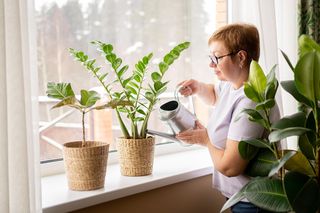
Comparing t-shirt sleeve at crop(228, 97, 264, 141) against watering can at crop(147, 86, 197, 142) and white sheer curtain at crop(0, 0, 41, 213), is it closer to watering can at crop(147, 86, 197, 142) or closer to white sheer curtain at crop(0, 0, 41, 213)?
watering can at crop(147, 86, 197, 142)

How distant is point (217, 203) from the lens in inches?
83.7

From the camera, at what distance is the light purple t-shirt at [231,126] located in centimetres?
158

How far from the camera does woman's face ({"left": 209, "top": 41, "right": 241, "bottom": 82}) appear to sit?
169 centimetres

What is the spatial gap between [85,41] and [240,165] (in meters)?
0.91

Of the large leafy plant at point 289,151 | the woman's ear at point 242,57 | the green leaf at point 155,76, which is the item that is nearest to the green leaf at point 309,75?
the large leafy plant at point 289,151

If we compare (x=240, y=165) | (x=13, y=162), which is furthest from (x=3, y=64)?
(x=240, y=165)

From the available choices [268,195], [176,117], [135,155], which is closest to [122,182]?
[135,155]

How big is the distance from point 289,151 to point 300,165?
13 cm

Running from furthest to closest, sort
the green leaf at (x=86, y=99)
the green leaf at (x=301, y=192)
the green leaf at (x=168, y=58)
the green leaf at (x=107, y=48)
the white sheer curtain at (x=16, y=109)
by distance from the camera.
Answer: the green leaf at (x=168, y=58), the green leaf at (x=107, y=48), the green leaf at (x=86, y=99), the green leaf at (x=301, y=192), the white sheer curtain at (x=16, y=109)

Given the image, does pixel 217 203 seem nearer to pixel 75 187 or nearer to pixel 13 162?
pixel 75 187

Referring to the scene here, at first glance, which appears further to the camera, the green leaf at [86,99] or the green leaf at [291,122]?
the green leaf at [86,99]

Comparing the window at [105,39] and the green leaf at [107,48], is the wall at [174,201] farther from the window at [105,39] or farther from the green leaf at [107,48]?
the green leaf at [107,48]

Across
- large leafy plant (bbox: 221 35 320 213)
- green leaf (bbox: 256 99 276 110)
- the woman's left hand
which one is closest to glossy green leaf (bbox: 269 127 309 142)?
large leafy plant (bbox: 221 35 320 213)

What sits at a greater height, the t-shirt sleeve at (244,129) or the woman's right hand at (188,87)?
the woman's right hand at (188,87)
